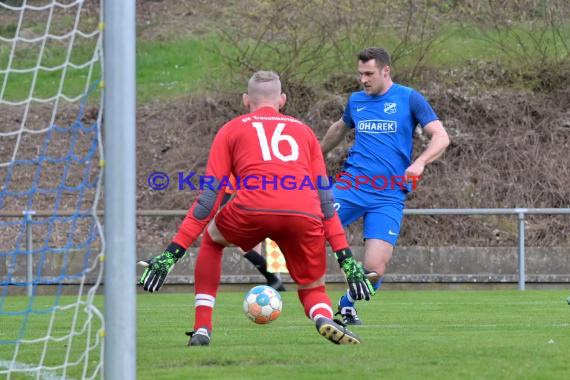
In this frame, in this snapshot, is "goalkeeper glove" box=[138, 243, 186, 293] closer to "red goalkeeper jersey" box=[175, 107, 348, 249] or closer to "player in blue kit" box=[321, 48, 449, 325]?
"red goalkeeper jersey" box=[175, 107, 348, 249]

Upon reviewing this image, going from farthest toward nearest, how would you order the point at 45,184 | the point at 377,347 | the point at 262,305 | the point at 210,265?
the point at 45,184
the point at 262,305
the point at 210,265
the point at 377,347

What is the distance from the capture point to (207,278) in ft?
22.2

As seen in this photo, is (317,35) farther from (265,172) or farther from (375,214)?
(265,172)

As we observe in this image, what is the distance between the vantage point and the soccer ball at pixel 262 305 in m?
7.75

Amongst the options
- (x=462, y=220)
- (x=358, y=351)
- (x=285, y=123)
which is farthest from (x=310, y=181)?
(x=462, y=220)

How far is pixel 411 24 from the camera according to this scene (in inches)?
779

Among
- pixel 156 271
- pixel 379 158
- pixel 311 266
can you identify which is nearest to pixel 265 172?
pixel 311 266

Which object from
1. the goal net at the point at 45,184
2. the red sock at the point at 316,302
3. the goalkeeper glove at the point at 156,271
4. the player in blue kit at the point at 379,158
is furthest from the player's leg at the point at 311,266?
the goal net at the point at 45,184

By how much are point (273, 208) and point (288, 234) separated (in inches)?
7.4

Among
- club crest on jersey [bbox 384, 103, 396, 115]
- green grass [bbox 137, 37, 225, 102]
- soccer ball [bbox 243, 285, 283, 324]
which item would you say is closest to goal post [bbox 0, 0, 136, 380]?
soccer ball [bbox 243, 285, 283, 324]

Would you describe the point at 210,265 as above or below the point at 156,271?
below

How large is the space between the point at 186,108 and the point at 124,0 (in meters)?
15.4

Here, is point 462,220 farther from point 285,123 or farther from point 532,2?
point 285,123

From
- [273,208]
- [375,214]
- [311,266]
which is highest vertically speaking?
[273,208]
